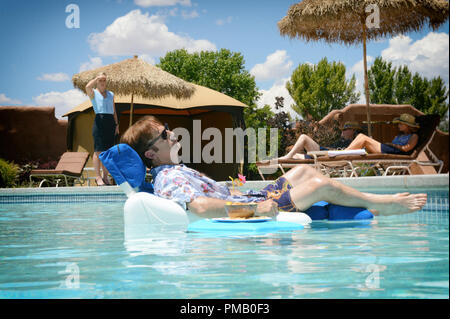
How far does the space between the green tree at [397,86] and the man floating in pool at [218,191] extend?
30.7 m

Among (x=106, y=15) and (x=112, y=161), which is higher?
(x=106, y=15)

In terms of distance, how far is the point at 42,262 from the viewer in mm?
2555

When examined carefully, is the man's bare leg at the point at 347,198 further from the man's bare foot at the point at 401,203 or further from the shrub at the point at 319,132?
the shrub at the point at 319,132

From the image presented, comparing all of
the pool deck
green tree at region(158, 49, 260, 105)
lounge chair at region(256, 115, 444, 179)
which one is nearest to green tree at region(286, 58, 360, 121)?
green tree at region(158, 49, 260, 105)

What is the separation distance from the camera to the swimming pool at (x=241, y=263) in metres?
1.76

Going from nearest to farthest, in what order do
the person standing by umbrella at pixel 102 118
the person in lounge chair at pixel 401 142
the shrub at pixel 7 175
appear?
the person in lounge chair at pixel 401 142, the person standing by umbrella at pixel 102 118, the shrub at pixel 7 175

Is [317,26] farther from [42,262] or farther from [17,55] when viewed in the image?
[42,262]

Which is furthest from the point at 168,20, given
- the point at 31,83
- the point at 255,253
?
the point at 255,253

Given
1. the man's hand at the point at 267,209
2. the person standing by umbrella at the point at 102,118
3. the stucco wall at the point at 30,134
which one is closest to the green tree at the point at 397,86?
the stucco wall at the point at 30,134

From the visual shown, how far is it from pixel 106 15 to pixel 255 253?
551 inches

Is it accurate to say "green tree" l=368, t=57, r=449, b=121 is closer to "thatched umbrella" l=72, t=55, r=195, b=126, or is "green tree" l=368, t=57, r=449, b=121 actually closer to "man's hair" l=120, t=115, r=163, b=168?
"thatched umbrella" l=72, t=55, r=195, b=126

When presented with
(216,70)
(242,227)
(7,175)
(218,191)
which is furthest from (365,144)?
(216,70)

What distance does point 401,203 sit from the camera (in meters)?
3.55

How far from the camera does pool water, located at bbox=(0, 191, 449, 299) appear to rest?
176cm
